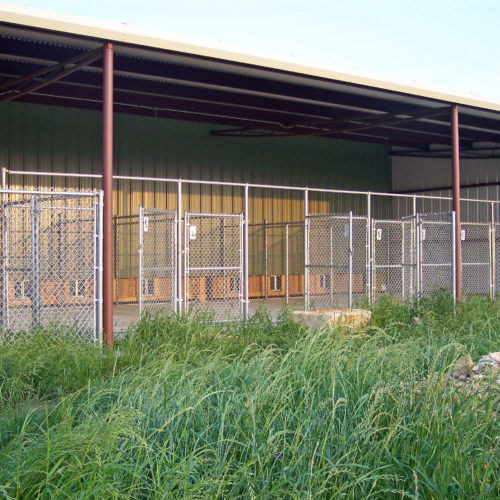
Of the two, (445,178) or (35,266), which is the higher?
(445,178)

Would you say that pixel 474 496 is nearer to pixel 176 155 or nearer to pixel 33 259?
pixel 33 259

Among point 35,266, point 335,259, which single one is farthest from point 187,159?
point 35,266

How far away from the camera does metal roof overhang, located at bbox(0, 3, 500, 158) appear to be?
9.84 metres

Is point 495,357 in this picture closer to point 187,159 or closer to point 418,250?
point 418,250

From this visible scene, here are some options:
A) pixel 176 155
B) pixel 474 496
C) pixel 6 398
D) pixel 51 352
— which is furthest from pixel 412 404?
pixel 176 155

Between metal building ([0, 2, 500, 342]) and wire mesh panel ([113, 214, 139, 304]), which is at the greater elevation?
metal building ([0, 2, 500, 342])

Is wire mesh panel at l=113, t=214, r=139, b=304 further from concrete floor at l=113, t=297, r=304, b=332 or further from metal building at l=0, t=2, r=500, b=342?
concrete floor at l=113, t=297, r=304, b=332

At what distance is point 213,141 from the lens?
19.7m

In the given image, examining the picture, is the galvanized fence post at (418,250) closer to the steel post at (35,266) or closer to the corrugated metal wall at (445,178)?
the steel post at (35,266)

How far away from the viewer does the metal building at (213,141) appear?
10711 mm

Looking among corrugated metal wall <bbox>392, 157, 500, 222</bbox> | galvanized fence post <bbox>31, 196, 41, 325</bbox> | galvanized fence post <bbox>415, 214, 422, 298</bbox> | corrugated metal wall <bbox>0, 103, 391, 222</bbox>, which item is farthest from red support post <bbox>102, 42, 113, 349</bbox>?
corrugated metal wall <bbox>392, 157, 500, 222</bbox>

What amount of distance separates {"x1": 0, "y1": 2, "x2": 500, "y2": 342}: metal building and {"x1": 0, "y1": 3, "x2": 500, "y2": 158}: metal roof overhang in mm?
32

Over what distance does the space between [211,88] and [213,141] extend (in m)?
5.61

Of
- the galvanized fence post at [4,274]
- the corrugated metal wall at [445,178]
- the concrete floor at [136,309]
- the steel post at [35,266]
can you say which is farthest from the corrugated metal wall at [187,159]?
Result: the steel post at [35,266]
